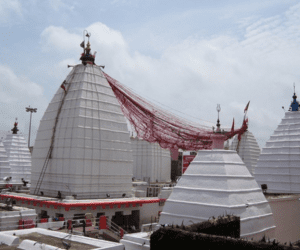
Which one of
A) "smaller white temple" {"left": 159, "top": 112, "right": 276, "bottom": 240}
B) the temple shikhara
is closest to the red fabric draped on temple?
the temple shikhara

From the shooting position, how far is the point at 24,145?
47.8m

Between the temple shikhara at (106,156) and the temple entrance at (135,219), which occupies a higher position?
the temple shikhara at (106,156)

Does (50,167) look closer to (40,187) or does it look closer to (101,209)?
(40,187)

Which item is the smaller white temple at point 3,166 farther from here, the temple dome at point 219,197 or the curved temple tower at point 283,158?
the temple dome at point 219,197

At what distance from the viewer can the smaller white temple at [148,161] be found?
2148 inches

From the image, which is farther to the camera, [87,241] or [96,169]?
[96,169]

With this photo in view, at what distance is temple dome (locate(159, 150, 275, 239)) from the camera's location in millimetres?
14766

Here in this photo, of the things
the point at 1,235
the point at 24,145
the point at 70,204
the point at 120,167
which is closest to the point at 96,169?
the point at 120,167

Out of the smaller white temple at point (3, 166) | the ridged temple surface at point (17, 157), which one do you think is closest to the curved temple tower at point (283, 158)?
the smaller white temple at point (3, 166)

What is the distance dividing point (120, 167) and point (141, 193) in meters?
3.93

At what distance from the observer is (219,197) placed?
49.1 ft

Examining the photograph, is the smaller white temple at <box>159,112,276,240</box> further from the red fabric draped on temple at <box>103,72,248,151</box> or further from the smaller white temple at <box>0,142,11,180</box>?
→ the smaller white temple at <box>0,142,11,180</box>

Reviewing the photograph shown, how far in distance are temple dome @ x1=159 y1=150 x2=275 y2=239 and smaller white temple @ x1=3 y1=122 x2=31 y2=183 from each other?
33.4 m

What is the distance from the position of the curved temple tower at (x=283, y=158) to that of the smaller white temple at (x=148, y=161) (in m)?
25.3
